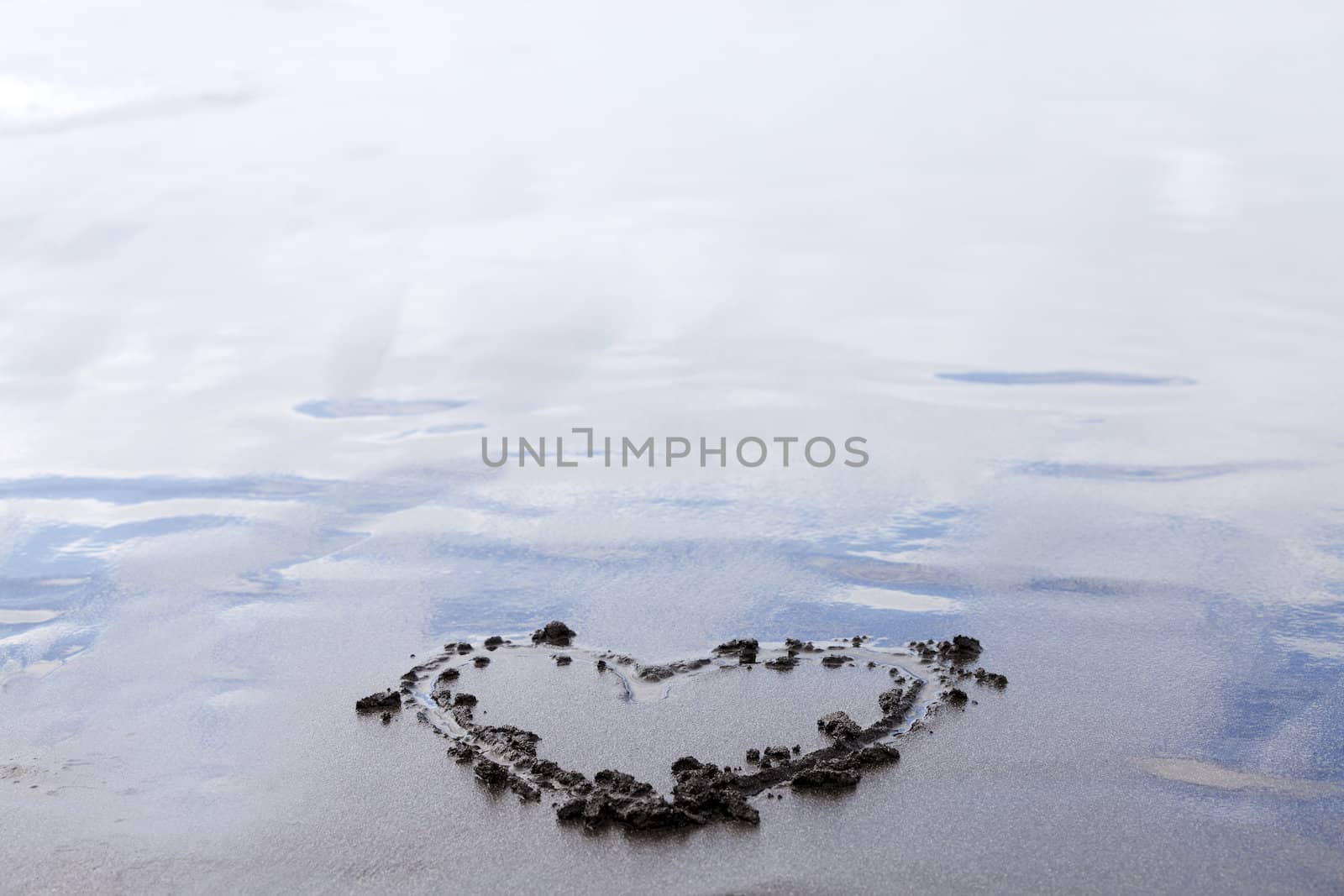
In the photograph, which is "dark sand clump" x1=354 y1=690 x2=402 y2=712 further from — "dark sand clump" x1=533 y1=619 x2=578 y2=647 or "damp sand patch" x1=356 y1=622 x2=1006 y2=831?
"dark sand clump" x1=533 y1=619 x2=578 y2=647

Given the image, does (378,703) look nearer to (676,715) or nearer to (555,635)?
(555,635)

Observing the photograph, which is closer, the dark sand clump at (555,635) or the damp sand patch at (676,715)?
the damp sand patch at (676,715)

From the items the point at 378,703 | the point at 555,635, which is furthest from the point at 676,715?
the point at 378,703

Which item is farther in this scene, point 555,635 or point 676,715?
point 555,635

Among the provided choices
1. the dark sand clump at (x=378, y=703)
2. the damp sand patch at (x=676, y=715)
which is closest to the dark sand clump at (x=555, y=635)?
the damp sand patch at (x=676, y=715)

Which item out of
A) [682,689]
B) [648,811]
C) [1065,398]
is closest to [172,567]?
[682,689]

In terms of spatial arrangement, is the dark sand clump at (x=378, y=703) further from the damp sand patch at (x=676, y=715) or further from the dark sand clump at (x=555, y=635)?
the dark sand clump at (x=555, y=635)

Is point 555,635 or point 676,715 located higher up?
point 555,635

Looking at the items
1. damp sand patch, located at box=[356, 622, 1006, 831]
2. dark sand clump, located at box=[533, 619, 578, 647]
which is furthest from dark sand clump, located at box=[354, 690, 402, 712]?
Answer: dark sand clump, located at box=[533, 619, 578, 647]
